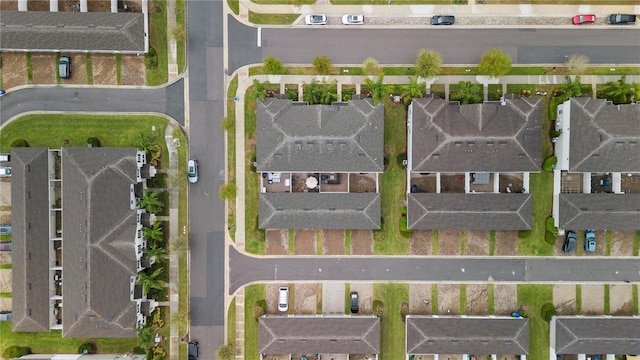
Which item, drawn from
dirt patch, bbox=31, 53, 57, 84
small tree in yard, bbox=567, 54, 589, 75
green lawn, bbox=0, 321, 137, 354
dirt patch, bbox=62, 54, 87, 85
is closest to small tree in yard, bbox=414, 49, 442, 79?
small tree in yard, bbox=567, 54, 589, 75

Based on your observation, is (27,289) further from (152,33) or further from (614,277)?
(614,277)

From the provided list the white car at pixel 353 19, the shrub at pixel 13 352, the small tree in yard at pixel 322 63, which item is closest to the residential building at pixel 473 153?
the small tree in yard at pixel 322 63

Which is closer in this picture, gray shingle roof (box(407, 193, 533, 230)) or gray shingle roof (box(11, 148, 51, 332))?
gray shingle roof (box(407, 193, 533, 230))

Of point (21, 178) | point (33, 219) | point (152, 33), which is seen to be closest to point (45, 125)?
point (21, 178)

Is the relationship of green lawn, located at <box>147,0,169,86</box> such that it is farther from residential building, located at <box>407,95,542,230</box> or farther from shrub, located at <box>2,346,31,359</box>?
shrub, located at <box>2,346,31,359</box>

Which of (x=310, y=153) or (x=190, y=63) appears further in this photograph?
(x=190, y=63)

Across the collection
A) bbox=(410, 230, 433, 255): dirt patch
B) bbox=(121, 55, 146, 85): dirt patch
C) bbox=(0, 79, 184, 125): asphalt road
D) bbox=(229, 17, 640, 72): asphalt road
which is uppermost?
bbox=(229, 17, 640, 72): asphalt road
